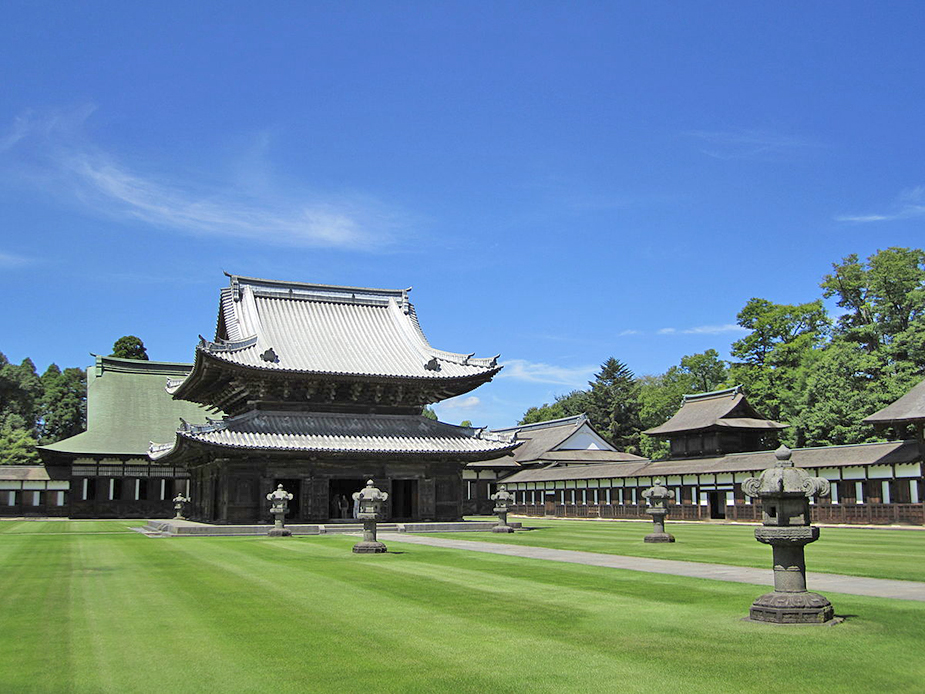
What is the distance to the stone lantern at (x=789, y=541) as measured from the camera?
11.2 metres

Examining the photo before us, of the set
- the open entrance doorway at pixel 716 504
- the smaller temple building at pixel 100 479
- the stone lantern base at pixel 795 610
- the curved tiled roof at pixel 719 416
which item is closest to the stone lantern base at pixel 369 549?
the stone lantern base at pixel 795 610

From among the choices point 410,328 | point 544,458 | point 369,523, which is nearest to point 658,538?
point 369,523

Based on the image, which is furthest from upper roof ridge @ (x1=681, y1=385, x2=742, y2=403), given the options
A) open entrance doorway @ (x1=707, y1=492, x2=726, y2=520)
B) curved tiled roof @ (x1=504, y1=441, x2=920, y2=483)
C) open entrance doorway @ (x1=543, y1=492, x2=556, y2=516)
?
open entrance doorway @ (x1=543, y1=492, x2=556, y2=516)

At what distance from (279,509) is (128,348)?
67.7 metres

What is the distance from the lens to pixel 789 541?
1136cm

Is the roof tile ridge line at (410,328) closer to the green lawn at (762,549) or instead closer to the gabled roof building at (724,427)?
the green lawn at (762,549)

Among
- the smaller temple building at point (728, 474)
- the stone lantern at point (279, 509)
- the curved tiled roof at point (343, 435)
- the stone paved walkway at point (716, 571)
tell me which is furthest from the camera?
the smaller temple building at point (728, 474)

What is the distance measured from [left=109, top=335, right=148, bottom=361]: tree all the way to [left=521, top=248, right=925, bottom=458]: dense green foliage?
5764cm

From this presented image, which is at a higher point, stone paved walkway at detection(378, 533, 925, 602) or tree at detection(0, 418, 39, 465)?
tree at detection(0, 418, 39, 465)

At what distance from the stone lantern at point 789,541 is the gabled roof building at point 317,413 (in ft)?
93.6

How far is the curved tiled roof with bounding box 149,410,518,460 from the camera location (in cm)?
3750

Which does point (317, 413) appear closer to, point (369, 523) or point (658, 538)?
point (369, 523)

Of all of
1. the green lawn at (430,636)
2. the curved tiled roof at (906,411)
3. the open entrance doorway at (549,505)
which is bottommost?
the open entrance doorway at (549,505)

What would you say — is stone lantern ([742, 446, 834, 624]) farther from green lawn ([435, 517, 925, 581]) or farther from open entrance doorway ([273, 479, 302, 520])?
open entrance doorway ([273, 479, 302, 520])
